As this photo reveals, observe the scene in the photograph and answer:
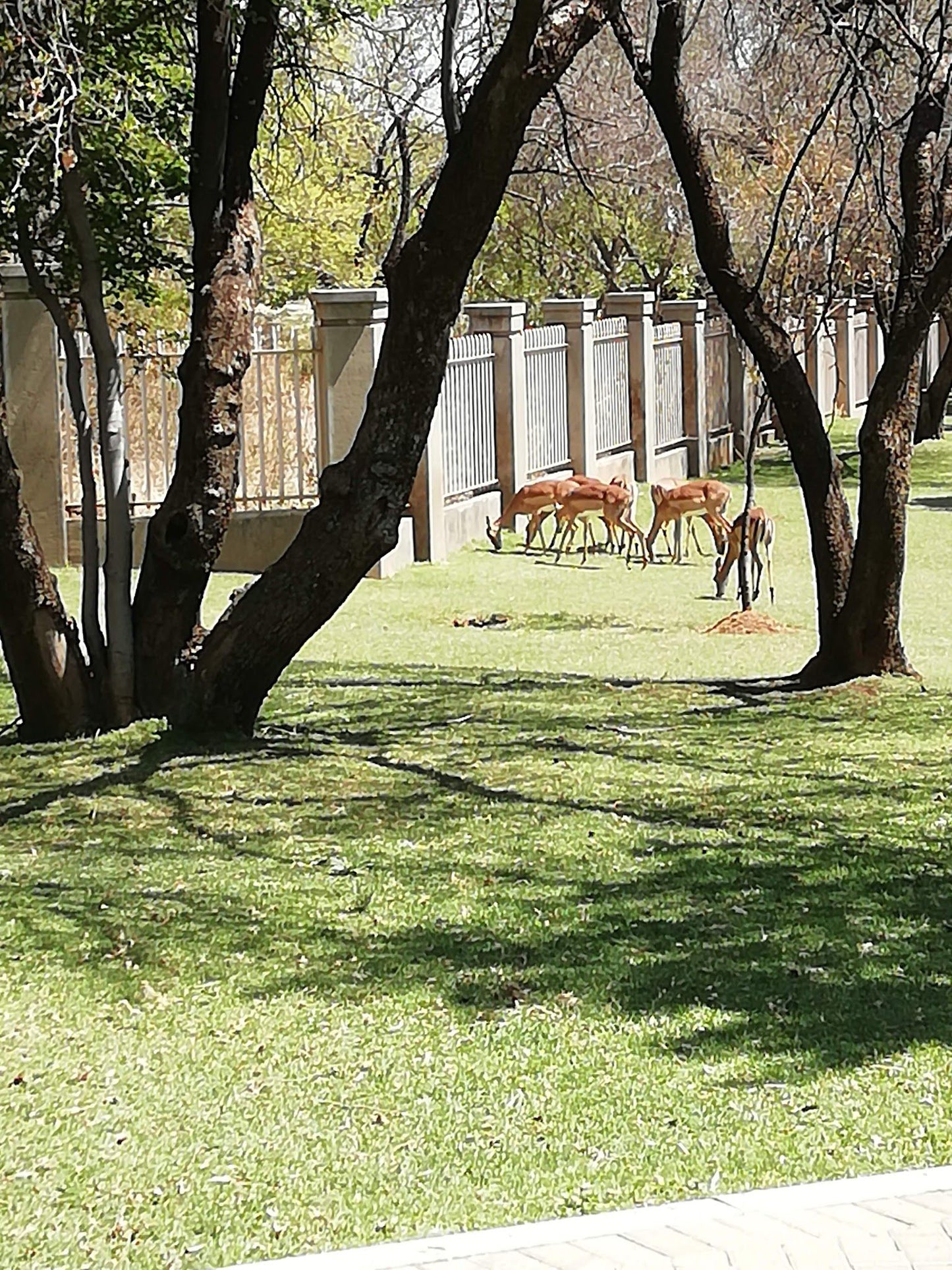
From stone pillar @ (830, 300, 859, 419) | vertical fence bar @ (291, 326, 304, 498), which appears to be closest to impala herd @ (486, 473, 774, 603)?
vertical fence bar @ (291, 326, 304, 498)

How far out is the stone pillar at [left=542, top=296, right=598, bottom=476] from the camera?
24.4m

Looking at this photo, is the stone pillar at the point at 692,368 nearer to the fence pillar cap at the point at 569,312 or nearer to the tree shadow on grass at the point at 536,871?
the fence pillar cap at the point at 569,312

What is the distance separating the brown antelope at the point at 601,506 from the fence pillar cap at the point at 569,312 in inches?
187

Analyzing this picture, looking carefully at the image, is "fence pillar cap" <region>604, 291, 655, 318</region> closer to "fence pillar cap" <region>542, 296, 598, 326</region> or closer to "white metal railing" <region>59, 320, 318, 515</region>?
"fence pillar cap" <region>542, 296, 598, 326</region>

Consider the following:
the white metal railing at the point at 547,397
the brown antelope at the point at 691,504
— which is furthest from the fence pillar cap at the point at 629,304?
the brown antelope at the point at 691,504

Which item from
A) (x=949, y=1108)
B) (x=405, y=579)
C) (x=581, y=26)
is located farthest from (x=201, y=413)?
(x=405, y=579)

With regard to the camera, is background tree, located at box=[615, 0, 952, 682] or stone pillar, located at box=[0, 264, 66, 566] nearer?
background tree, located at box=[615, 0, 952, 682]

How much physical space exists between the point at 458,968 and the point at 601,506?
555 inches

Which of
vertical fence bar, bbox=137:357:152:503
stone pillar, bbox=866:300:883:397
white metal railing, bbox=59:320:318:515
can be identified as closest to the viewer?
vertical fence bar, bbox=137:357:152:503

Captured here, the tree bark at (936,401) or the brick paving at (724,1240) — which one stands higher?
the tree bark at (936,401)

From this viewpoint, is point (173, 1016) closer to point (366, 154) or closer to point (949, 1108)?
point (949, 1108)

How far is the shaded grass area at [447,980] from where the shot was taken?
169 inches

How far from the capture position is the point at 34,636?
9.22 metres

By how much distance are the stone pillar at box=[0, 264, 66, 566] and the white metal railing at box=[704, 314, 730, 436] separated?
15.2 metres
